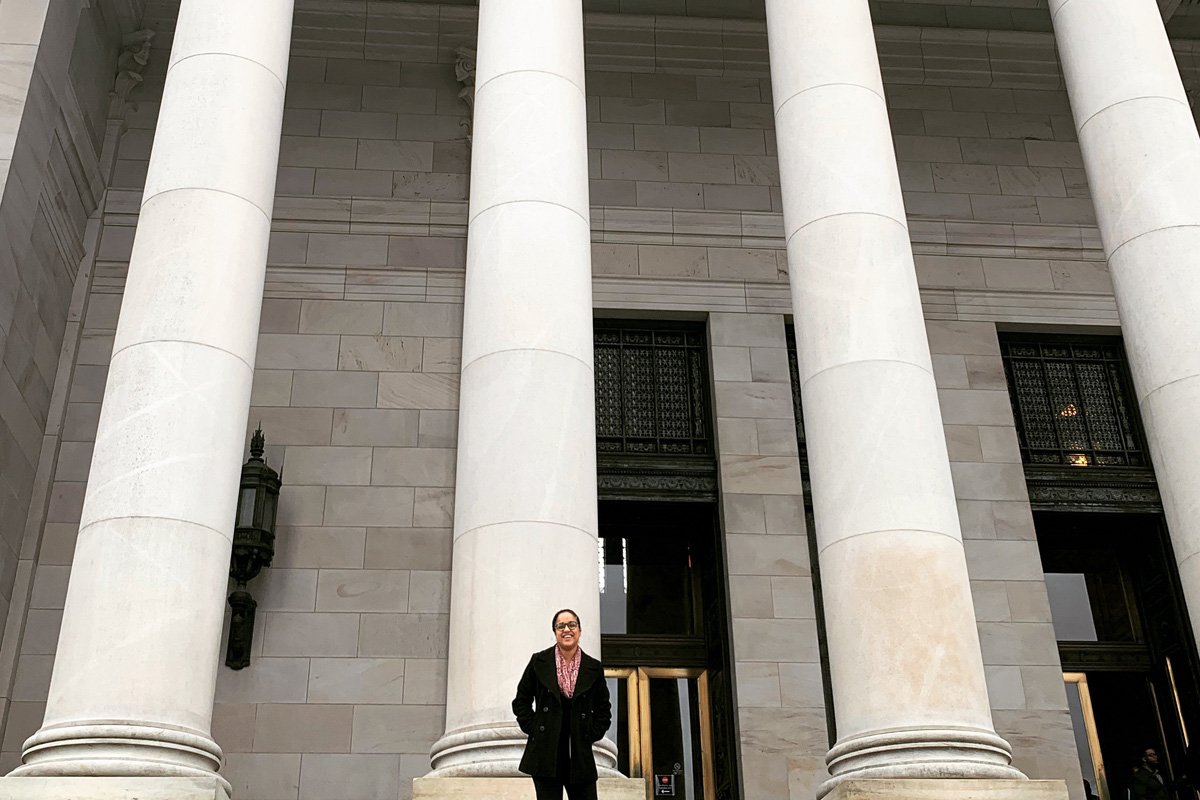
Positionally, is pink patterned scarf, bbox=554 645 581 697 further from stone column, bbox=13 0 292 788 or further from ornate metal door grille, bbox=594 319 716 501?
ornate metal door grille, bbox=594 319 716 501

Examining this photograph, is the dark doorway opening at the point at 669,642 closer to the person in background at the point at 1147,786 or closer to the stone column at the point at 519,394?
the person in background at the point at 1147,786

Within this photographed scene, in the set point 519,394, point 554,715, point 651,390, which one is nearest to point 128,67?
point 651,390

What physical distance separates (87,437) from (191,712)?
9131 millimetres

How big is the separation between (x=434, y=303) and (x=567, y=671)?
39.8 feet

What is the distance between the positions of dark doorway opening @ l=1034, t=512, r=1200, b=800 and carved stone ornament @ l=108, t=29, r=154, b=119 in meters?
17.0

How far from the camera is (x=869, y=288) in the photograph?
43.4ft

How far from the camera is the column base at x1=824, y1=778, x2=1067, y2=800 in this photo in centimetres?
1049

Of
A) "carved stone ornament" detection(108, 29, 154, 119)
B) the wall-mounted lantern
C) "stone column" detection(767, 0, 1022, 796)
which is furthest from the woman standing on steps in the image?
"carved stone ornament" detection(108, 29, 154, 119)

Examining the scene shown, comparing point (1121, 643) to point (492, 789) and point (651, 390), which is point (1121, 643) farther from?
point (492, 789)

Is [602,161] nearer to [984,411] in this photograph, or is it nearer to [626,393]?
[626,393]

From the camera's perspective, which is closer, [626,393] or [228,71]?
[228,71]

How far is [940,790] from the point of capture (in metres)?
10.5

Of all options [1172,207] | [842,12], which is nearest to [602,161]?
[842,12]

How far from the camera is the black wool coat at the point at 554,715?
28.2ft
